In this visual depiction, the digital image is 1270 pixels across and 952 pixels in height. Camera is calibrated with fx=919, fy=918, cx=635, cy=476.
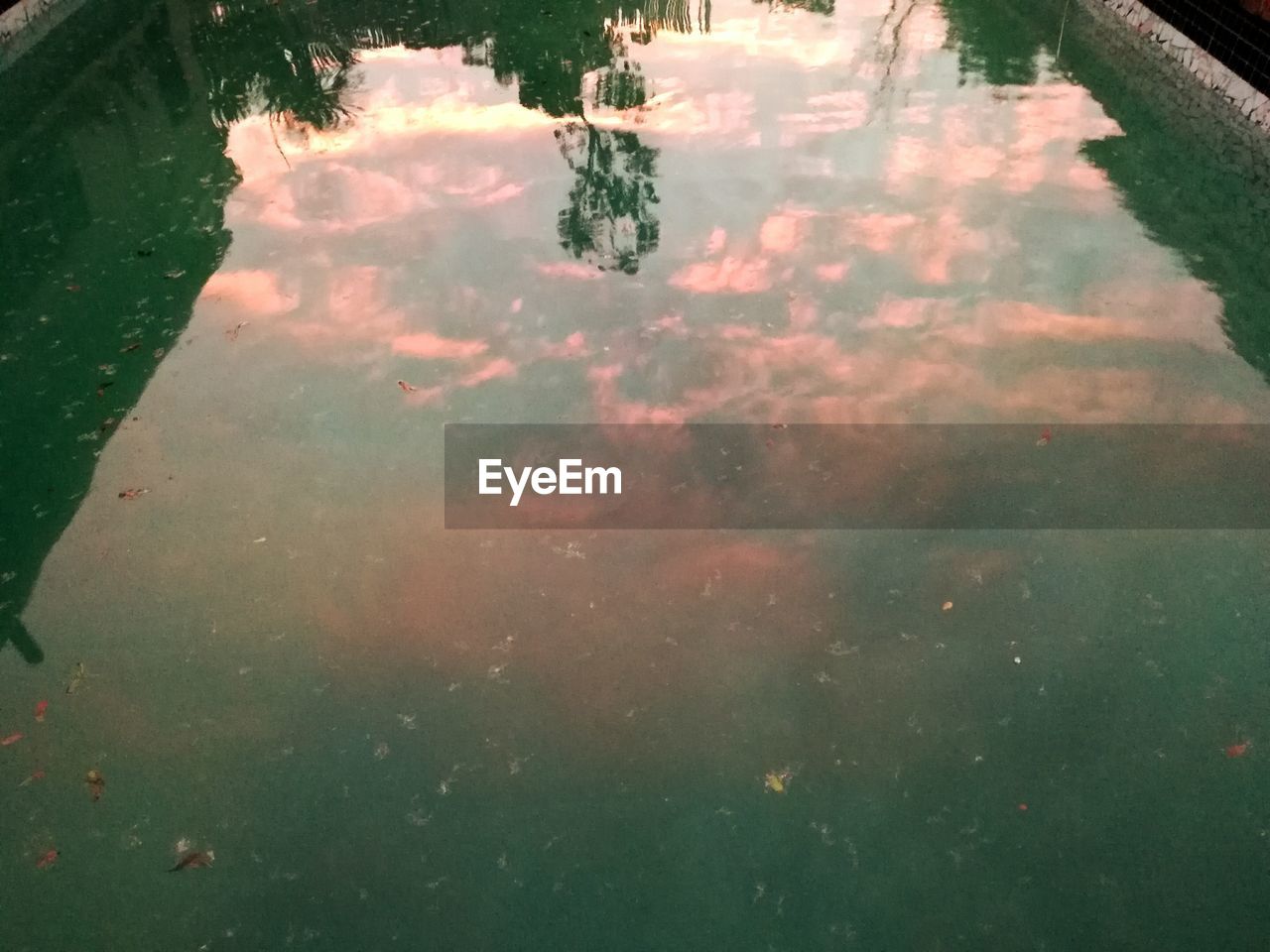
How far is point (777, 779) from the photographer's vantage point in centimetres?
250

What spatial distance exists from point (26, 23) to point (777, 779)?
740cm

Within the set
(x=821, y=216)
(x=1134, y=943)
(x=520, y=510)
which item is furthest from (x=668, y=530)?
(x=821, y=216)

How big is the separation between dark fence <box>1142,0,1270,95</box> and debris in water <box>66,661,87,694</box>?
20.5 ft

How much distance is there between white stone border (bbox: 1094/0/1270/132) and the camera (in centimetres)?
509

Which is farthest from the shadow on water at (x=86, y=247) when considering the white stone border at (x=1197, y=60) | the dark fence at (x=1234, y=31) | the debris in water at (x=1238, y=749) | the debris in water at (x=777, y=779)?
the dark fence at (x=1234, y=31)

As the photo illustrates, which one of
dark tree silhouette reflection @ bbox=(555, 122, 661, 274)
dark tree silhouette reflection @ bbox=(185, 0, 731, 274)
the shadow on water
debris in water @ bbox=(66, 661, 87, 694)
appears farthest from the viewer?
dark tree silhouette reflection @ bbox=(185, 0, 731, 274)

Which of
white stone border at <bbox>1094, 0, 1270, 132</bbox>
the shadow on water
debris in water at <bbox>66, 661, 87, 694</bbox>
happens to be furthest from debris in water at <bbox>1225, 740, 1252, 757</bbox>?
white stone border at <bbox>1094, 0, 1270, 132</bbox>

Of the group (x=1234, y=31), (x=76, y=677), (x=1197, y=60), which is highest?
(x=1234, y=31)

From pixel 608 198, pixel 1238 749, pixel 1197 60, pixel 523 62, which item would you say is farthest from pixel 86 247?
pixel 1197 60

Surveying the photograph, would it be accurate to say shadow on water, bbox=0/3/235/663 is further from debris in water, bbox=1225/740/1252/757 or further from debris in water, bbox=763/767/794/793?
debris in water, bbox=1225/740/1252/757

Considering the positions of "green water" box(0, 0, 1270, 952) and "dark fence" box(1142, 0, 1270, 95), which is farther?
"dark fence" box(1142, 0, 1270, 95)

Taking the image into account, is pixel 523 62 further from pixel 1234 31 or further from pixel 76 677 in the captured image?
pixel 76 677

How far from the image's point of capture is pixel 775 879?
7.56 ft

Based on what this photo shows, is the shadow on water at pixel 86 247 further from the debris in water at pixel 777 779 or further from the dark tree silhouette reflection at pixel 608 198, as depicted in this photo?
the debris in water at pixel 777 779
